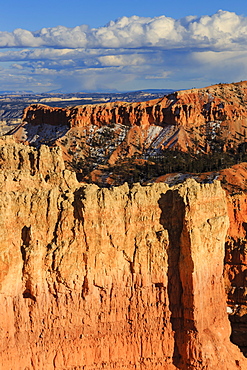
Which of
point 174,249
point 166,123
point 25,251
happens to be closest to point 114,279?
point 174,249

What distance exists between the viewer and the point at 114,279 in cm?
2439

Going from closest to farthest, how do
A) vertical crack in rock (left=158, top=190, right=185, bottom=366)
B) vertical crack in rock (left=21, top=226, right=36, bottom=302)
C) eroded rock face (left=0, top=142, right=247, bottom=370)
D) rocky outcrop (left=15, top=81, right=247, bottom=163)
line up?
vertical crack in rock (left=21, top=226, right=36, bottom=302) → eroded rock face (left=0, top=142, right=247, bottom=370) → vertical crack in rock (left=158, top=190, right=185, bottom=366) → rocky outcrop (left=15, top=81, right=247, bottom=163)

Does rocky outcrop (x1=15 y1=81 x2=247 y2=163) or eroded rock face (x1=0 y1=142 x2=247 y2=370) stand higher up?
rocky outcrop (x1=15 y1=81 x2=247 y2=163)

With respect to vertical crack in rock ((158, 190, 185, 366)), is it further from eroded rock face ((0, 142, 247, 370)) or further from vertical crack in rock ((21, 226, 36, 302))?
vertical crack in rock ((21, 226, 36, 302))

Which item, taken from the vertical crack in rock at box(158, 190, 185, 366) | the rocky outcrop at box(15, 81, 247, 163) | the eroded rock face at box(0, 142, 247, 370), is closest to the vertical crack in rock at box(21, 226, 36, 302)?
the eroded rock face at box(0, 142, 247, 370)

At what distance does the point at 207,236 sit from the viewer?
25.1m

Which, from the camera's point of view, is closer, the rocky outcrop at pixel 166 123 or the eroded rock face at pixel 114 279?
the eroded rock face at pixel 114 279

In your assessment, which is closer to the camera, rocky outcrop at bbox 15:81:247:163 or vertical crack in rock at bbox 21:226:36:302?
vertical crack in rock at bbox 21:226:36:302

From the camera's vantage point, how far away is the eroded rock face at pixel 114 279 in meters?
23.2

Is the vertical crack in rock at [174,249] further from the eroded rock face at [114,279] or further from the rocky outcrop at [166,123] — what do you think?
the rocky outcrop at [166,123]

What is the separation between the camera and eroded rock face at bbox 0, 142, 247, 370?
23.2 metres

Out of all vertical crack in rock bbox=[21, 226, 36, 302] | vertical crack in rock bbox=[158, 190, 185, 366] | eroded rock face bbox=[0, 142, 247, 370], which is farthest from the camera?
vertical crack in rock bbox=[158, 190, 185, 366]

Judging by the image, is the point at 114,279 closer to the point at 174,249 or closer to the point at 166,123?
the point at 174,249

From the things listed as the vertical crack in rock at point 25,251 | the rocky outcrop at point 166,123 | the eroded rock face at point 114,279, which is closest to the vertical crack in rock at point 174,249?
the eroded rock face at point 114,279
